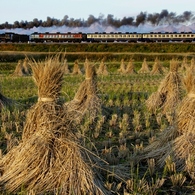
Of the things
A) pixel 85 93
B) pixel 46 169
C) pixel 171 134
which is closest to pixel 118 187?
pixel 46 169

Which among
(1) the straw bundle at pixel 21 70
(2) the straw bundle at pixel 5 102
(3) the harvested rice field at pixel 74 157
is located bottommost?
(1) the straw bundle at pixel 21 70

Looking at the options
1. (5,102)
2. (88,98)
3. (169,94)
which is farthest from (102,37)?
(88,98)

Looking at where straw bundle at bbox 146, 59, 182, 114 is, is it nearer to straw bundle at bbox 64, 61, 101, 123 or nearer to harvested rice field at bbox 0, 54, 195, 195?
straw bundle at bbox 64, 61, 101, 123

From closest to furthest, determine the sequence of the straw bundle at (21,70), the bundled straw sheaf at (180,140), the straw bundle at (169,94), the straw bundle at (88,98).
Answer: the bundled straw sheaf at (180,140)
the straw bundle at (88,98)
the straw bundle at (169,94)
the straw bundle at (21,70)

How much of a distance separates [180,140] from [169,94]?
4.99m

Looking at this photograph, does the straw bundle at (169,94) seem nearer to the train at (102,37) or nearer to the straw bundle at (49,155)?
the straw bundle at (49,155)

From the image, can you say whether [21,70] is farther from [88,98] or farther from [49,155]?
[49,155]

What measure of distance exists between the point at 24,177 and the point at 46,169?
0.25 metres

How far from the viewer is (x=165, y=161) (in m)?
5.64

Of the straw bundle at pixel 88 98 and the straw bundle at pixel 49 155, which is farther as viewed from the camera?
the straw bundle at pixel 88 98

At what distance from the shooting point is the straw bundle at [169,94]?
10.6 meters

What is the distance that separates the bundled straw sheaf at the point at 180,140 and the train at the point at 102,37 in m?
45.3

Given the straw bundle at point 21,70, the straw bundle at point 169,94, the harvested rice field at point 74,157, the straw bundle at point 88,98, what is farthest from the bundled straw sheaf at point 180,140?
the straw bundle at point 21,70

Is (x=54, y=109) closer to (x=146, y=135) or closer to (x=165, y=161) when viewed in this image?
(x=165, y=161)
